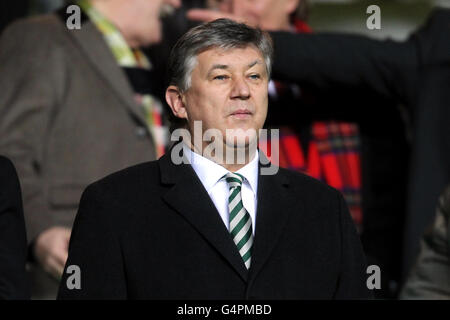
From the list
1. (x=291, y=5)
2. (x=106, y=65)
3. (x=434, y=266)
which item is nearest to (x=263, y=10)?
(x=291, y=5)

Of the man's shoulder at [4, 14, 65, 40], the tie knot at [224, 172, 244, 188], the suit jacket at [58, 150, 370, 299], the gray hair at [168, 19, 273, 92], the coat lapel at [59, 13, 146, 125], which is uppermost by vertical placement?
the gray hair at [168, 19, 273, 92]

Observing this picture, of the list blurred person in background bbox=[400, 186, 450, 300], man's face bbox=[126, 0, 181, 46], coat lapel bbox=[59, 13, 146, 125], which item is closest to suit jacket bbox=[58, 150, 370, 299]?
blurred person in background bbox=[400, 186, 450, 300]

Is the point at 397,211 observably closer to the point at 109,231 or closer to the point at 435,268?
the point at 435,268

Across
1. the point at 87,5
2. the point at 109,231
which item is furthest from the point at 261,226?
the point at 87,5

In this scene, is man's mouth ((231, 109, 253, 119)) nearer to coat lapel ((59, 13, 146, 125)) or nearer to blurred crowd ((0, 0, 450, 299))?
blurred crowd ((0, 0, 450, 299))

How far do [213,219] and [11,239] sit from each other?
2.08 feet

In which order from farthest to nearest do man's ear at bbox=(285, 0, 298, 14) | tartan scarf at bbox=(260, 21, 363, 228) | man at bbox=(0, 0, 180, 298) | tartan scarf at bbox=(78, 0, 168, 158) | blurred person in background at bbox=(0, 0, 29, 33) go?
1. blurred person in background at bbox=(0, 0, 29, 33)
2. man's ear at bbox=(285, 0, 298, 14)
3. tartan scarf at bbox=(260, 21, 363, 228)
4. tartan scarf at bbox=(78, 0, 168, 158)
5. man at bbox=(0, 0, 180, 298)

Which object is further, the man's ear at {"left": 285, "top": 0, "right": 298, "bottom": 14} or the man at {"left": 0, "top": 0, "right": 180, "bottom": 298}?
the man's ear at {"left": 285, "top": 0, "right": 298, "bottom": 14}

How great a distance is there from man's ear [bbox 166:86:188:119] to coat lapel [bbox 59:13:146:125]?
5.07 ft

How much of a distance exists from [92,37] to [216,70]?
1.78 metres

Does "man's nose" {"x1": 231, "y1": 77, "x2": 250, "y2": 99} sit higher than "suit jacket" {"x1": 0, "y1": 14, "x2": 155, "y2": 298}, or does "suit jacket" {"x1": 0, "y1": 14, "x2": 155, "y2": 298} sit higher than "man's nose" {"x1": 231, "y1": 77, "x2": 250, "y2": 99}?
"man's nose" {"x1": 231, "y1": 77, "x2": 250, "y2": 99}

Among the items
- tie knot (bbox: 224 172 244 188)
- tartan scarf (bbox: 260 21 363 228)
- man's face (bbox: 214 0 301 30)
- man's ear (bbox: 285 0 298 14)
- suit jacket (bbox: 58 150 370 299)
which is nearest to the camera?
suit jacket (bbox: 58 150 370 299)

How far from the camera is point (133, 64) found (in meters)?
4.53

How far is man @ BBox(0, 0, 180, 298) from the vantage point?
4027 millimetres
